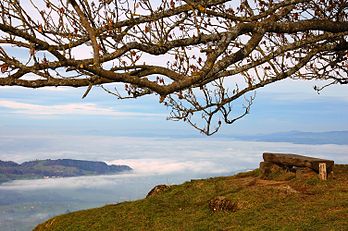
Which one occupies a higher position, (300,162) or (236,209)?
(300,162)

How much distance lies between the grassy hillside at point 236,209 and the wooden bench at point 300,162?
675 mm

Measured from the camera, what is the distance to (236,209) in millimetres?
19156

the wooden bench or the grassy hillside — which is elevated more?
the wooden bench

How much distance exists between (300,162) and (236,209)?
5.60 metres

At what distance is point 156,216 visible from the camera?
2062cm

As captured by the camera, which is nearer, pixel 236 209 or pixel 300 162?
pixel 236 209

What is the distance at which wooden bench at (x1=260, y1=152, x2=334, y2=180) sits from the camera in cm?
2186

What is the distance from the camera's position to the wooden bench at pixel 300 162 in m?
21.9

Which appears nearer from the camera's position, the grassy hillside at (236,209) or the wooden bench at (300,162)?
the grassy hillside at (236,209)

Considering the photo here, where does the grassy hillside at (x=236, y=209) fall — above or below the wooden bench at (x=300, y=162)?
below

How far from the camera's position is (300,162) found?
76.1ft

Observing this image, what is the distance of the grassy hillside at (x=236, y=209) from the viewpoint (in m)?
16.8

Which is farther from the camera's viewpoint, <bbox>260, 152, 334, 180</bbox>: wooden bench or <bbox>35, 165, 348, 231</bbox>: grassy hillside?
<bbox>260, 152, 334, 180</bbox>: wooden bench

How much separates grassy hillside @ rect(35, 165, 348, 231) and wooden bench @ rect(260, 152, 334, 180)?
2.21 feet
